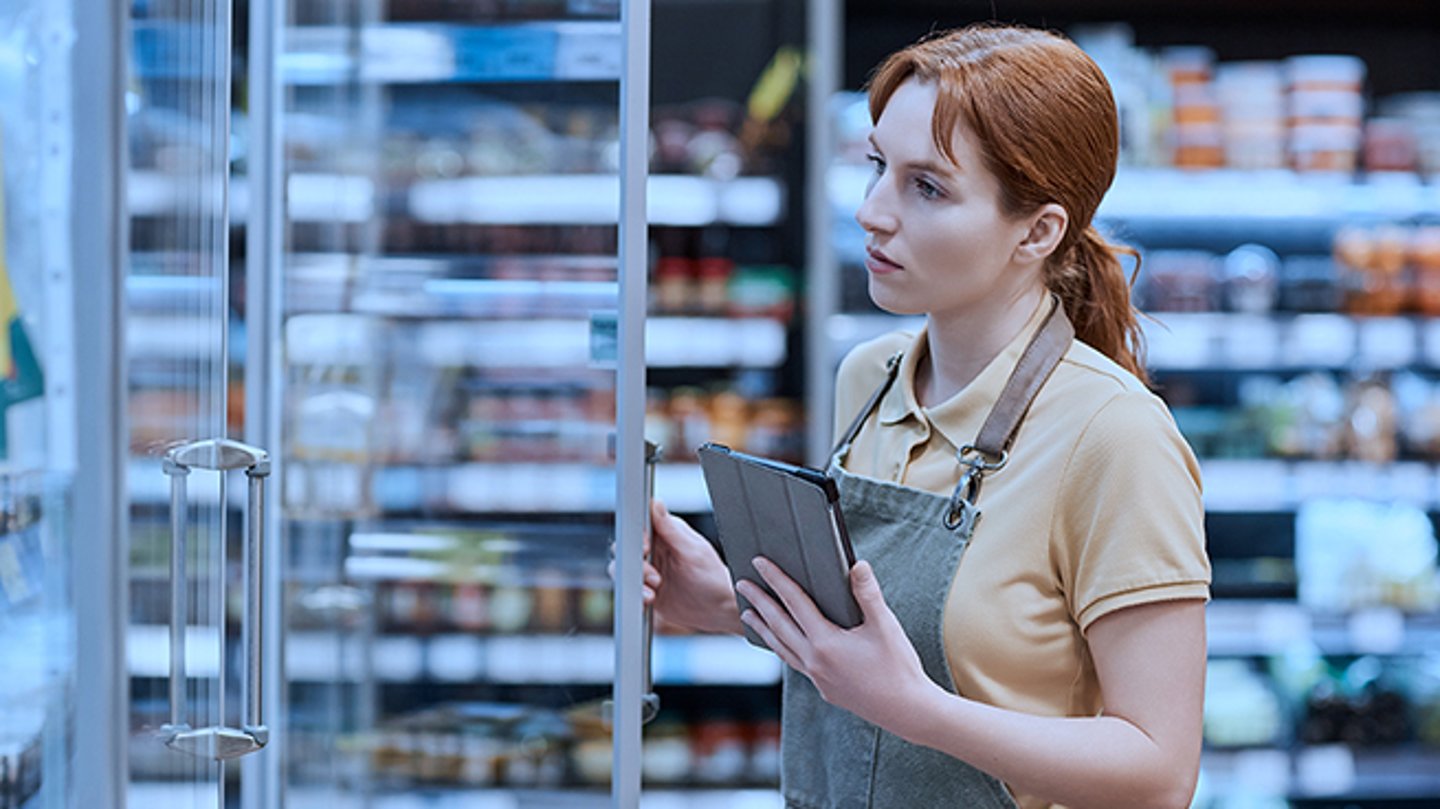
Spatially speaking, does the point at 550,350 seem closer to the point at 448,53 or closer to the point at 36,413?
the point at 448,53

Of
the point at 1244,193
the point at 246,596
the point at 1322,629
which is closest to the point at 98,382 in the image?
the point at 246,596

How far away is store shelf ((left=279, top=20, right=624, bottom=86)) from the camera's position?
196 cm

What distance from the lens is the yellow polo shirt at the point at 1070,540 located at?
1302 mm

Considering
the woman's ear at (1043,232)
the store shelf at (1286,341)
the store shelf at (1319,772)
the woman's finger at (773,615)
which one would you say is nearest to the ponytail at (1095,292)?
Answer: the woman's ear at (1043,232)

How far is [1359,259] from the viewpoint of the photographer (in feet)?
11.7

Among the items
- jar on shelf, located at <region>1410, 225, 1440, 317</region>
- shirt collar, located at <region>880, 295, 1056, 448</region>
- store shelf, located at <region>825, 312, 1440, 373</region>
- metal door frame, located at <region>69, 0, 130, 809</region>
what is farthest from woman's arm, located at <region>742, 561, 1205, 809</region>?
jar on shelf, located at <region>1410, 225, 1440, 317</region>

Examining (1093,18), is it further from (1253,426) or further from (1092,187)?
(1092,187)

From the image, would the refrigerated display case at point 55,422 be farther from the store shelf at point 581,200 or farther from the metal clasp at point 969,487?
the metal clasp at point 969,487

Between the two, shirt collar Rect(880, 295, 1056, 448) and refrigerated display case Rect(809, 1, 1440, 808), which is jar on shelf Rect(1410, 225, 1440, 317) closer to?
refrigerated display case Rect(809, 1, 1440, 808)

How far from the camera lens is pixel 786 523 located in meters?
1.31

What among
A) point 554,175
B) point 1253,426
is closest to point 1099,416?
point 554,175

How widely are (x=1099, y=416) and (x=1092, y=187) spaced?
25cm

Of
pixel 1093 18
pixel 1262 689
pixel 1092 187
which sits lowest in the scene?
pixel 1262 689

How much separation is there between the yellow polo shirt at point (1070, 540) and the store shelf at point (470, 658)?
430 millimetres
